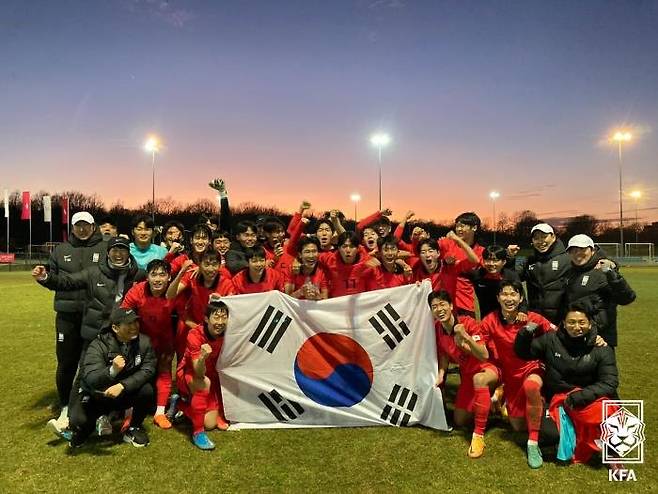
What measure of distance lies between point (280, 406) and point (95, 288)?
2.39 meters

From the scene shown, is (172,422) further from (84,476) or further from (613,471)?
(613,471)

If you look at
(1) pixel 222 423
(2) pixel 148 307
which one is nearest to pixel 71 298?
(2) pixel 148 307

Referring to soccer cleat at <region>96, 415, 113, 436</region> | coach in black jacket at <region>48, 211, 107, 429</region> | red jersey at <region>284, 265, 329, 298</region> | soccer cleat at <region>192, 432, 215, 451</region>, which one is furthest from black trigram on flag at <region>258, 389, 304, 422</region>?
coach in black jacket at <region>48, 211, 107, 429</region>

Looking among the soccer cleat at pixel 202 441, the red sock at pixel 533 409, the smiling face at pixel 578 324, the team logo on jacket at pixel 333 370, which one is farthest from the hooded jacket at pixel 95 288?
the smiling face at pixel 578 324

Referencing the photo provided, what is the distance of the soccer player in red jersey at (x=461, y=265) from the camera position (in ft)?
19.7

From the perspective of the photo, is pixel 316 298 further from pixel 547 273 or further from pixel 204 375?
pixel 547 273

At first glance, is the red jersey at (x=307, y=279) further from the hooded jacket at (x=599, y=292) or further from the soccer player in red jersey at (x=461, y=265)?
the hooded jacket at (x=599, y=292)

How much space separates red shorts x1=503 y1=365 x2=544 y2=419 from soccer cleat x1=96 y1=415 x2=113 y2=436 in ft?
13.1

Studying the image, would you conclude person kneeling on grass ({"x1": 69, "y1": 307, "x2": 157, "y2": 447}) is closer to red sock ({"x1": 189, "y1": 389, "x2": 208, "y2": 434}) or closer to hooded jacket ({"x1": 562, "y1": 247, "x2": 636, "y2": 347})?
red sock ({"x1": 189, "y1": 389, "x2": 208, "y2": 434})

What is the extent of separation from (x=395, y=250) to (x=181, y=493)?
338 cm

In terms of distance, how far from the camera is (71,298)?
5496 mm

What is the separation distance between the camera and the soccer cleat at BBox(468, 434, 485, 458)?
4.48 meters

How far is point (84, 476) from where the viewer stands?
4.12m

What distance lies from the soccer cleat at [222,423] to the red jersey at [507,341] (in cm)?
287
